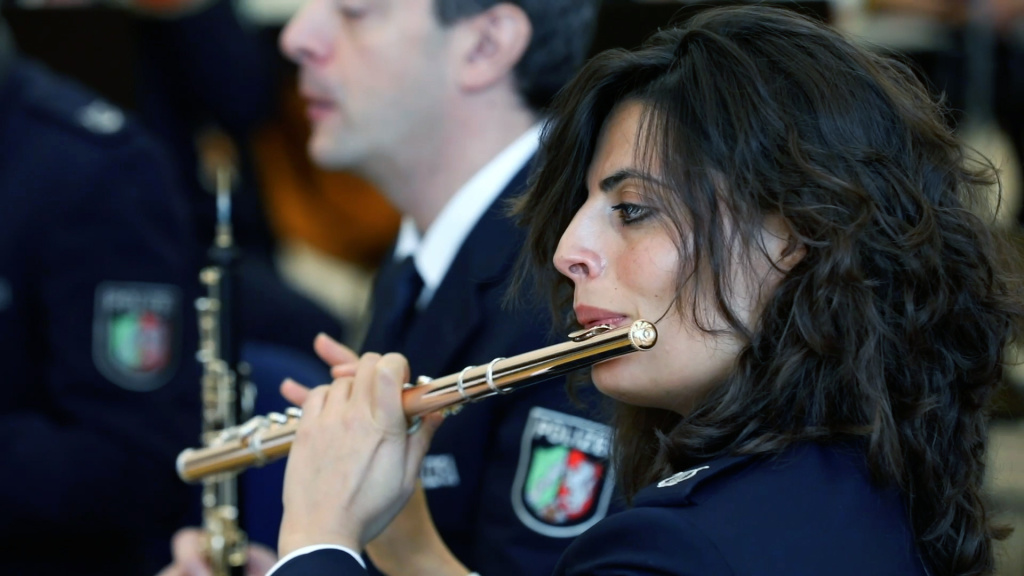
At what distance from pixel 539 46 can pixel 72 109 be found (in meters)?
0.99

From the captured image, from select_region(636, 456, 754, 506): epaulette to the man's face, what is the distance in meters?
1.08

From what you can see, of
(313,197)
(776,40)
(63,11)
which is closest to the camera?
(776,40)

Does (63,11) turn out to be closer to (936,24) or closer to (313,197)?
(313,197)

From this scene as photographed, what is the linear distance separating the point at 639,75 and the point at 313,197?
3608 mm

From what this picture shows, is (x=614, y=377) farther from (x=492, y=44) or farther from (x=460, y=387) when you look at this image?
(x=492, y=44)

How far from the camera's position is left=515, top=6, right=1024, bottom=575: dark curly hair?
1.30 m

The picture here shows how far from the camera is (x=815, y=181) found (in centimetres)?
129

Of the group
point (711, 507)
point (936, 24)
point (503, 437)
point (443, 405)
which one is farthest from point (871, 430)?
point (936, 24)

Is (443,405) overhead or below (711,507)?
overhead

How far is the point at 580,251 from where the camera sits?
142 cm

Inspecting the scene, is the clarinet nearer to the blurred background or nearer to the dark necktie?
the dark necktie

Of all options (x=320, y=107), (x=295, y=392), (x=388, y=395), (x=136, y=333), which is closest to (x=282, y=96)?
(x=136, y=333)

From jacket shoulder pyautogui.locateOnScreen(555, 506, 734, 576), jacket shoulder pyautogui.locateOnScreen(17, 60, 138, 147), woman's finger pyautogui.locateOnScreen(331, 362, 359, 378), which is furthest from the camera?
jacket shoulder pyautogui.locateOnScreen(17, 60, 138, 147)

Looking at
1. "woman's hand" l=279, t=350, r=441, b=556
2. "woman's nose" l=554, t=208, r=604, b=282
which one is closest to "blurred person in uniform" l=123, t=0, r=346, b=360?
"woman's hand" l=279, t=350, r=441, b=556
